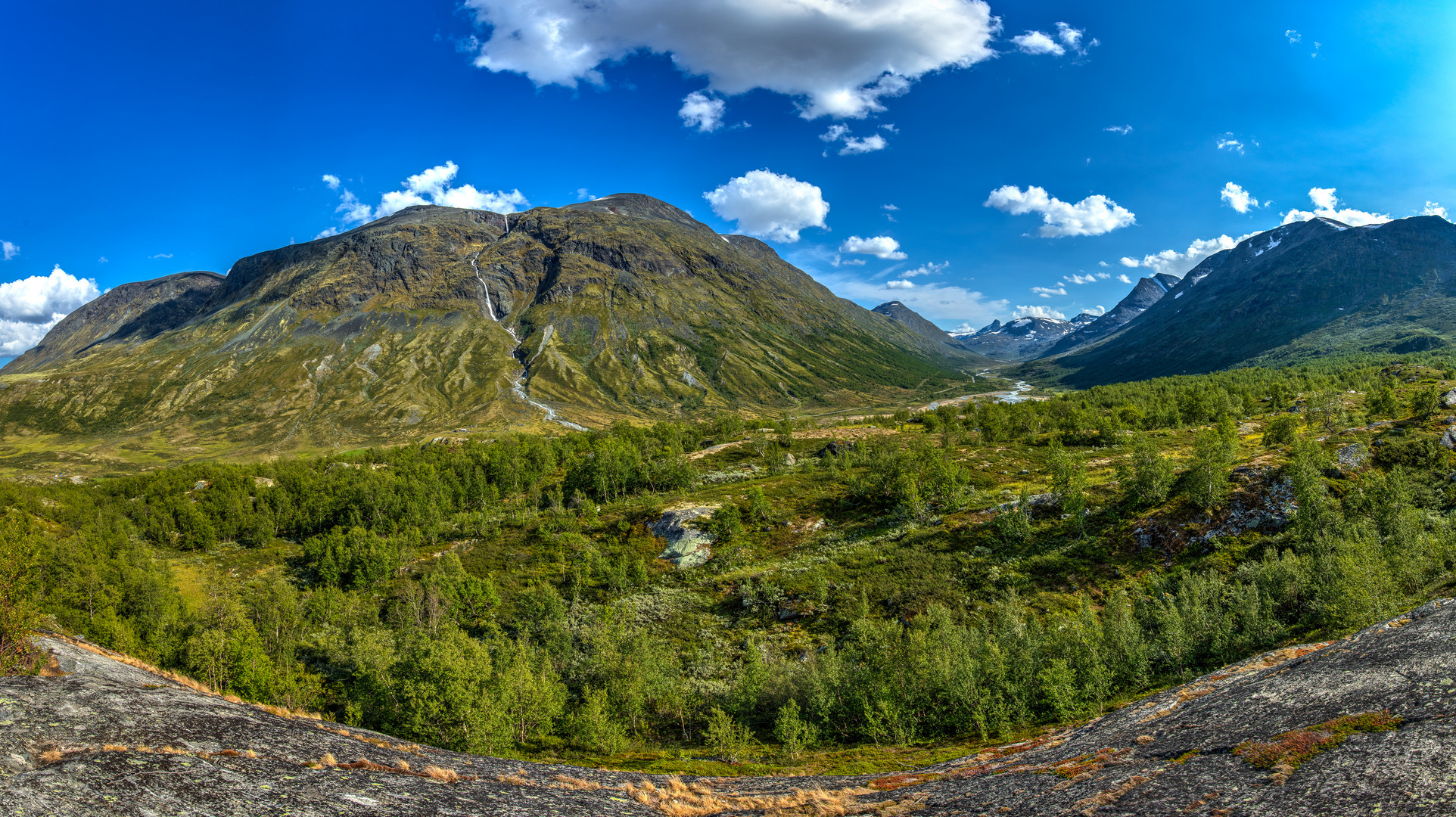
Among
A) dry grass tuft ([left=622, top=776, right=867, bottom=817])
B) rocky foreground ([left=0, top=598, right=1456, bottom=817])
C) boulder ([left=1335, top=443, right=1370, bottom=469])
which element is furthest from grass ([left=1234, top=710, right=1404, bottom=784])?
boulder ([left=1335, top=443, right=1370, bottom=469])

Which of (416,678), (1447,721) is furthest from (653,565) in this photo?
(1447,721)

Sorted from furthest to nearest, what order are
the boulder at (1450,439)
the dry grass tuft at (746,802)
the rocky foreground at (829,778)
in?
the boulder at (1450,439), the dry grass tuft at (746,802), the rocky foreground at (829,778)

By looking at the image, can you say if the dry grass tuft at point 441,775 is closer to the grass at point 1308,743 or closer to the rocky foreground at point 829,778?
the rocky foreground at point 829,778

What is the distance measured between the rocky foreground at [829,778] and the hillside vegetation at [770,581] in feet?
47.4

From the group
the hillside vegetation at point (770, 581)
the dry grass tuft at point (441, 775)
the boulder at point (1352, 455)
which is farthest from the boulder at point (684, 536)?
the boulder at point (1352, 455)

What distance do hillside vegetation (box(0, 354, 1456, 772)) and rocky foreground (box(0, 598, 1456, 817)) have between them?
47.4 feet

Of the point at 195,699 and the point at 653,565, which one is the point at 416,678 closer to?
the point at 195,699

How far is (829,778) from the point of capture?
31.5 m

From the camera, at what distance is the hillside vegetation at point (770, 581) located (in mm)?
46188

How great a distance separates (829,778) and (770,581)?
164 feet

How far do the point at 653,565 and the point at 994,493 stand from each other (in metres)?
64.0

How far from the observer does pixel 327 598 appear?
83812 millimetres

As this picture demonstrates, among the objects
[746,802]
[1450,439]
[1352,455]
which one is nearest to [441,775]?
[746,802]

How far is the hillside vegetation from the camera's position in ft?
152
